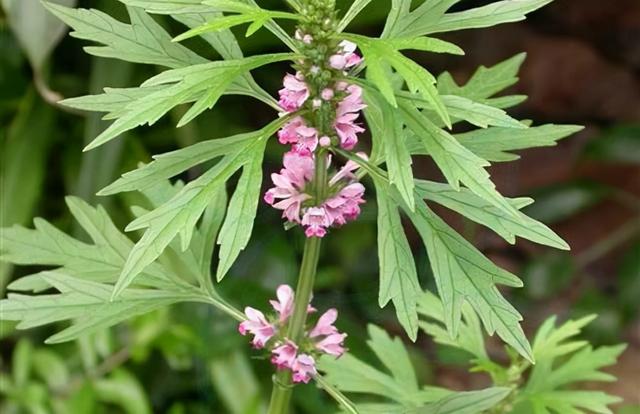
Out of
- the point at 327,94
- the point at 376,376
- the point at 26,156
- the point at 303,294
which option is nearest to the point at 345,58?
the point at 327,94

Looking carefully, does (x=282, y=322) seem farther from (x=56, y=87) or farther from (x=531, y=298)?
(x=531, y=298)

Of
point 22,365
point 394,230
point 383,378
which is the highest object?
point 394,230

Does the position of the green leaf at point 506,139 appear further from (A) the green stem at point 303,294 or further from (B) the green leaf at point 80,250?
(B) the green leaf at point 80,250

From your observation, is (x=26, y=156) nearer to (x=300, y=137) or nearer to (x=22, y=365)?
(x=22, y=365)

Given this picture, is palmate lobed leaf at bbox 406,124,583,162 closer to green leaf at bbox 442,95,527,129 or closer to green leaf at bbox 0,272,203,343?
green leaf at bbox 442,95,527,129

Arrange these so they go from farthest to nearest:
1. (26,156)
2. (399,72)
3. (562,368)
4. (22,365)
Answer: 1. (26,156)
2. (22,365)
3. (562,368)
4. (399,72)

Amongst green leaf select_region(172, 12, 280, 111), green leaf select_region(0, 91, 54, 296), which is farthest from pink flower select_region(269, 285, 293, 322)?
green leaf select_region(0, 91, 54, 296)
